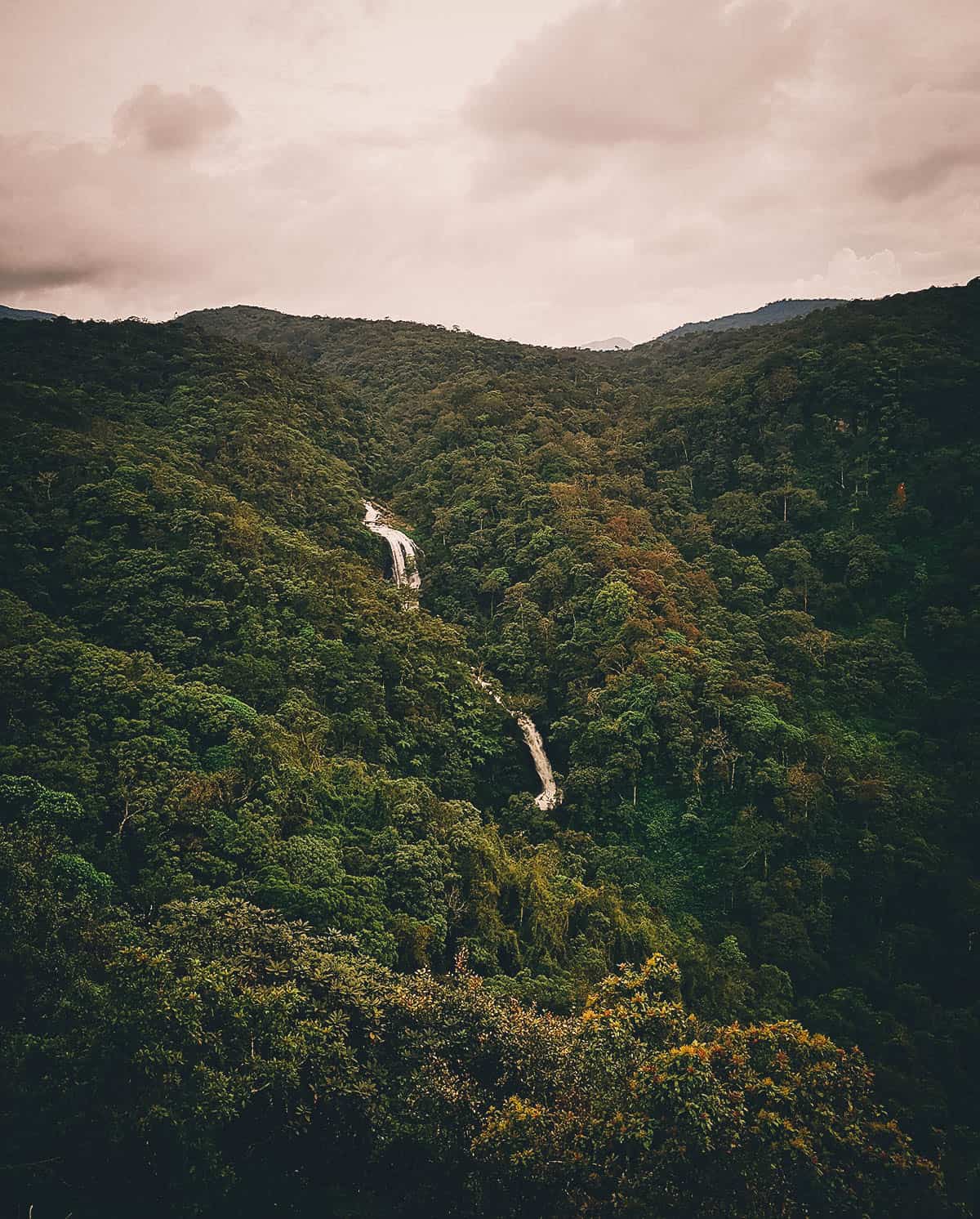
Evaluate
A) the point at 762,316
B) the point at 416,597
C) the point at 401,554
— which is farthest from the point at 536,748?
the point at 762,316

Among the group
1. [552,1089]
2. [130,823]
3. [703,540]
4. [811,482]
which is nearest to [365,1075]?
[552,1089]

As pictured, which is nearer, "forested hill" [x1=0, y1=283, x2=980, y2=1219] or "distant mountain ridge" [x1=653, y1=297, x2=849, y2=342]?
"forested hill" [x1=0, y1=283, x2=980, y2=1219]

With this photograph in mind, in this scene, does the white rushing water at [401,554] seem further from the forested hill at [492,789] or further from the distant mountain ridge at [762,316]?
the distant mountain ridge at [762,316]

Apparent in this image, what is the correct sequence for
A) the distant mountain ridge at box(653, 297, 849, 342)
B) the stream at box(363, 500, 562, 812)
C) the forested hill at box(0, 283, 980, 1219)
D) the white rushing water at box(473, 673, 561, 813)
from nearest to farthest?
1. the forested hill at box(0, 283, 980, 1219)
2. the white rushing water at box(473, 673, 561, 813)
3. the stream at box(363, 500, 562, 812)
4. the distant mountain ridge at box(653, 297, 849, 342)

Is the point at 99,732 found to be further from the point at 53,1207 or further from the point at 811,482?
the point at 811,482

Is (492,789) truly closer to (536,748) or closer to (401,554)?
(536,748)

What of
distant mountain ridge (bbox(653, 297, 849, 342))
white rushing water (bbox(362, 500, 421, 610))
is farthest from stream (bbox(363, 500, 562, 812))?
distant mountain ridge (bbox(653, 297, 849, 342))

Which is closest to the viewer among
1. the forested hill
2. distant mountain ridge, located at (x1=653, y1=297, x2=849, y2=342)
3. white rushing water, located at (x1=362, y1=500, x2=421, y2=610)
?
the forested hill

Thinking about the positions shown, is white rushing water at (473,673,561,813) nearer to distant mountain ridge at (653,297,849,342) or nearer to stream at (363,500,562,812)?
stream at (363,500,562,812)
